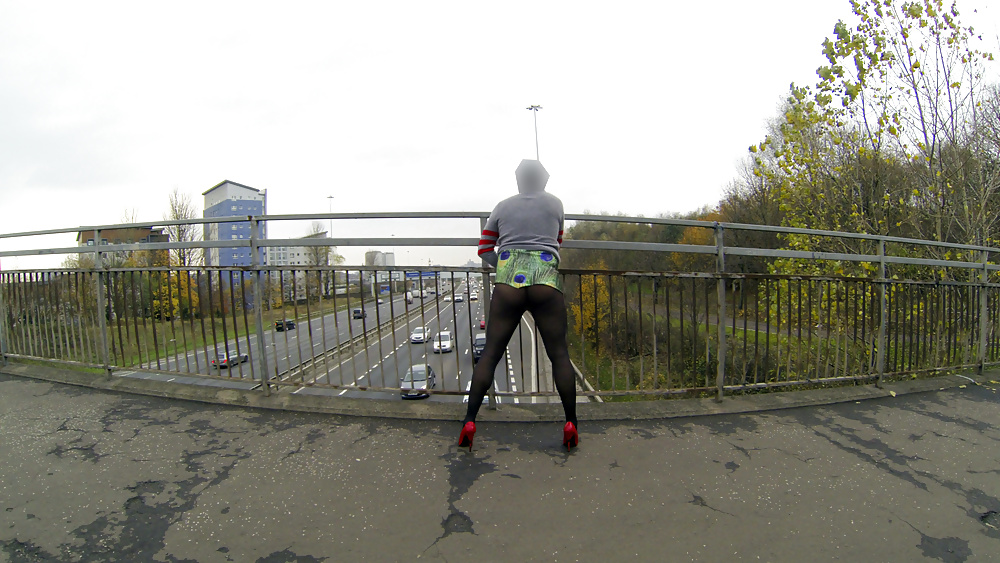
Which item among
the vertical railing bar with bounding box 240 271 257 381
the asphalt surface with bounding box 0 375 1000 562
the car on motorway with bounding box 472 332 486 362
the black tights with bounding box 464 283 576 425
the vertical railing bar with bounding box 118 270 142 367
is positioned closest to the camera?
the asphalt surface with bounding box 0 375 1000 562

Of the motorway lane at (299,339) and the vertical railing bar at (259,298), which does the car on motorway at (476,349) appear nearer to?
the motorway lane at (299,339)

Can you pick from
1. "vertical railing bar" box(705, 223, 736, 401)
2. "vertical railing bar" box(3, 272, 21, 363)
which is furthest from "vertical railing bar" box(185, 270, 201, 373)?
"vertical railing bar" box(705, 223, 736, 401)

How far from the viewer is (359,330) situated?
3723 millimetres

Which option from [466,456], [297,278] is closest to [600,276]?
[466,456]

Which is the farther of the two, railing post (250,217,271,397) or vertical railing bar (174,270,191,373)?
vertical railing bar (174,270,191,373)

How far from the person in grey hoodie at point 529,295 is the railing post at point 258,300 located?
1.82 metres

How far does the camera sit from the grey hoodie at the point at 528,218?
265cm

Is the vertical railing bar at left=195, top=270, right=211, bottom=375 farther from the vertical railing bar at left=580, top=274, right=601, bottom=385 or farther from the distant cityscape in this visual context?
the vertical railing bar at left=580, top=274, right=601, bottom=385

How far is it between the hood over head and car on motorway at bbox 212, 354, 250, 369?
264 centimetres

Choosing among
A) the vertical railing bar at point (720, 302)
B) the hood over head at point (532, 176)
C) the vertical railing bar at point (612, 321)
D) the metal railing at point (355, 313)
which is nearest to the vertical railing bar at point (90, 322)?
the metal railing at point (355, 313)

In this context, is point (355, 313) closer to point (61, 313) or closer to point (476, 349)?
point (476, 349)

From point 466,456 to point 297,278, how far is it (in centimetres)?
204

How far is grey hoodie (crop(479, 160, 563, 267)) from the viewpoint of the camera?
265 centimetres

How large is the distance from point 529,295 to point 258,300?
2.32 metres
